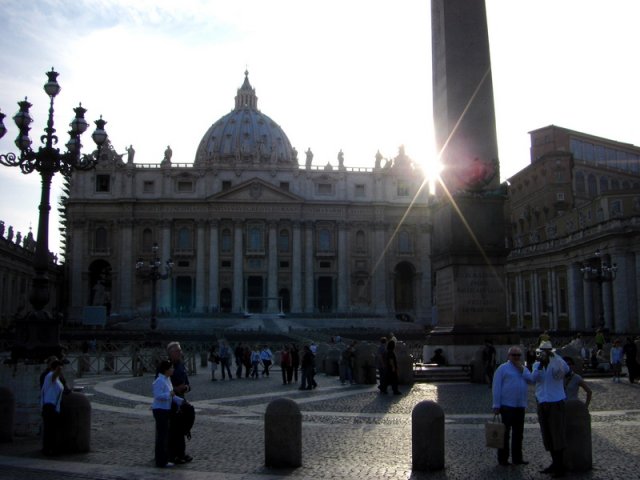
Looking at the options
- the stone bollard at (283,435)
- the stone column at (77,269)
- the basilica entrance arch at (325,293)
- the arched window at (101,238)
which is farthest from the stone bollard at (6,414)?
the arched window at (101,238)

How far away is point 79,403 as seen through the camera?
31.8ft

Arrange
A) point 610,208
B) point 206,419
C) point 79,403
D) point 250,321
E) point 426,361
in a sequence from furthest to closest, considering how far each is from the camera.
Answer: point 250,321
point 610,208
point 426,361
point 206,419
point 79,403

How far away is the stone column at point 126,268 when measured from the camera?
75250 millimetres

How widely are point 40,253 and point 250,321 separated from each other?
5276cm

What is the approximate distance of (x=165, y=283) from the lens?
75875 mm

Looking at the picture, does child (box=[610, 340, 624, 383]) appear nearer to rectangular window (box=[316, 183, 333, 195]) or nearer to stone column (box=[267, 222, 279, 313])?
stone column (box=[267, 222, 279, 313])

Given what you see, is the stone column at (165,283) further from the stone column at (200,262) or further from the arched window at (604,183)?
the arched window at (604,183)

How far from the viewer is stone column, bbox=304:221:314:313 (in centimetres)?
7769

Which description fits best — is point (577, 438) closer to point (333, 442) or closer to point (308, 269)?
point (333, 442)

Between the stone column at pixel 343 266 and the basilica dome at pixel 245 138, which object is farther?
the basilica dome at pixel 245 138

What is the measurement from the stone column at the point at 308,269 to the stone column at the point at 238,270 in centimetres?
672

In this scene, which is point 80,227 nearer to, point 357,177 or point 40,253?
point 357,177

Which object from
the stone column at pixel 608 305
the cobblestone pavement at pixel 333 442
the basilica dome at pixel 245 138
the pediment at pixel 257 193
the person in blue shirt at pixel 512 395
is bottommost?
the cobblestone pavement at pixel 333 442

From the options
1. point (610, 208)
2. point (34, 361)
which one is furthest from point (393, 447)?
point (610, 208)
